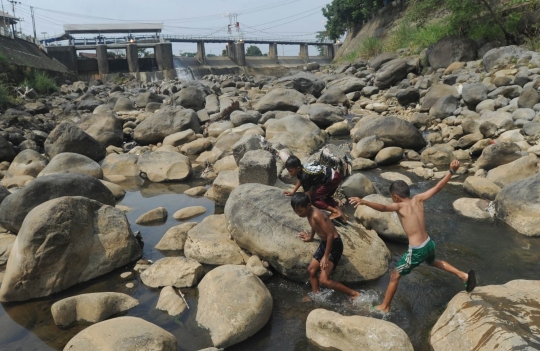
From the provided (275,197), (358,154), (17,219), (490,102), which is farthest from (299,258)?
(490,102)

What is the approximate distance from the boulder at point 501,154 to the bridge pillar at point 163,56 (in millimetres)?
44965

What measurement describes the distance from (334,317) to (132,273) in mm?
2872

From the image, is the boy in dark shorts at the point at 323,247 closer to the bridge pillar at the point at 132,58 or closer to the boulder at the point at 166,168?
the boulder at the point at 166,168

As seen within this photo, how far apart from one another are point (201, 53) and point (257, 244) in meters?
54.3

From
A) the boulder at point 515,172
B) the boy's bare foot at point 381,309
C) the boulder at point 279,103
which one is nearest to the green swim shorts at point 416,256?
the boy's bare foot at point 381,309

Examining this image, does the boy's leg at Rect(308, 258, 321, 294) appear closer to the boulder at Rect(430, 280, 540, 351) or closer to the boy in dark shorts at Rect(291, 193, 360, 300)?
the boy in dark shorts at Rect(291, 193, 360, 300)

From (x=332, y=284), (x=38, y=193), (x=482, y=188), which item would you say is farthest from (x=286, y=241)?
(x=482, y=188)

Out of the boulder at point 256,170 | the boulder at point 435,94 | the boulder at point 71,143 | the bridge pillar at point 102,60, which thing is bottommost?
the boulder at point 256,170

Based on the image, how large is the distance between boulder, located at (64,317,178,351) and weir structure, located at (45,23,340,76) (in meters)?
47.2

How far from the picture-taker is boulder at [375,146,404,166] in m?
9.66

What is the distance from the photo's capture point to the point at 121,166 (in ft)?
34.6

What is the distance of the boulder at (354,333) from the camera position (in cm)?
360

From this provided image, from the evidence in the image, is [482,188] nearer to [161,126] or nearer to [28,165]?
[161,126]

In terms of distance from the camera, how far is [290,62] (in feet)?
214
